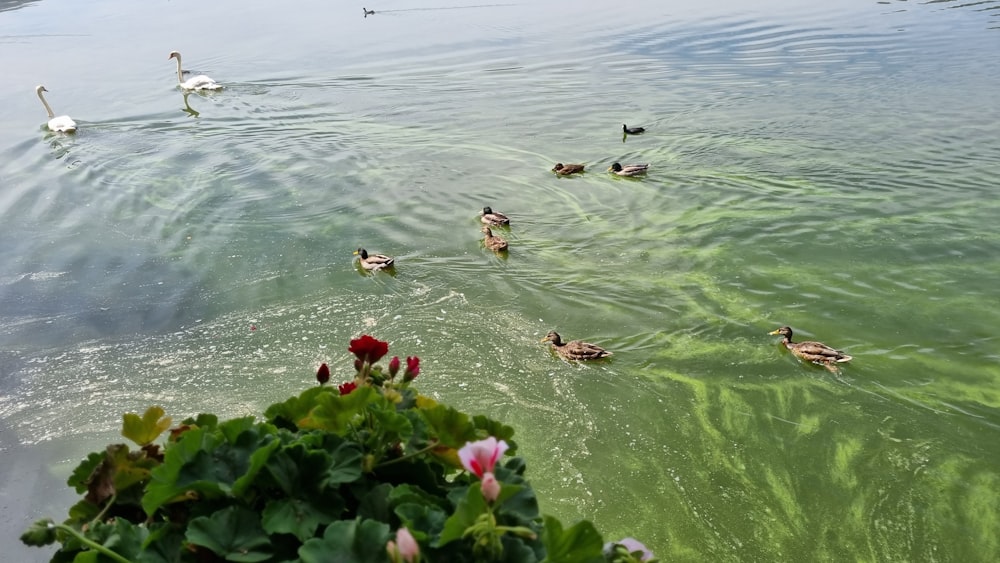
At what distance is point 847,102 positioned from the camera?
10641 millimetres

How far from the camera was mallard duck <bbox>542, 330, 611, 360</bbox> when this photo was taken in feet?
17.2

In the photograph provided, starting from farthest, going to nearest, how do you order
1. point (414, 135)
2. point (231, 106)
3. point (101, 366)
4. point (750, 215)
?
point (231, 106) < point (414, 135) < point (750, 215) < point (101, 366)

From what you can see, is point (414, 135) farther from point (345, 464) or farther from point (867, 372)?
point (345, 464)

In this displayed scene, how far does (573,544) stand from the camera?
117cm

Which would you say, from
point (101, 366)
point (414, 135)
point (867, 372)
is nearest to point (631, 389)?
point (867, 372)

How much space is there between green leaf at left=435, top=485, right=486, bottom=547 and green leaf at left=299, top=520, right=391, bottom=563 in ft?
0.36

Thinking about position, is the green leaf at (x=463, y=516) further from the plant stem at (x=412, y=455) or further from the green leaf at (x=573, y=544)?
the plant stem at (x=412, y=455)

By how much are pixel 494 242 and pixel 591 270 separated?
0.93 metres

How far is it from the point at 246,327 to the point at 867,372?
4.46m

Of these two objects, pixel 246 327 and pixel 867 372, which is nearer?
pixel 867 372

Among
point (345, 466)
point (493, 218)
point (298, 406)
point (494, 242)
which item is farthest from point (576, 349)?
point (345, 466)

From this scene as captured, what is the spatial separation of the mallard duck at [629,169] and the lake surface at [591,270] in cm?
23

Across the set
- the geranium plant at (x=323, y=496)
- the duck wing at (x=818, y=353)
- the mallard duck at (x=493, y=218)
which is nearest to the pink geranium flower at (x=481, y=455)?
the geranium plant at (x=323, y=496)

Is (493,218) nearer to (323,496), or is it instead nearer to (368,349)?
(368,349)
